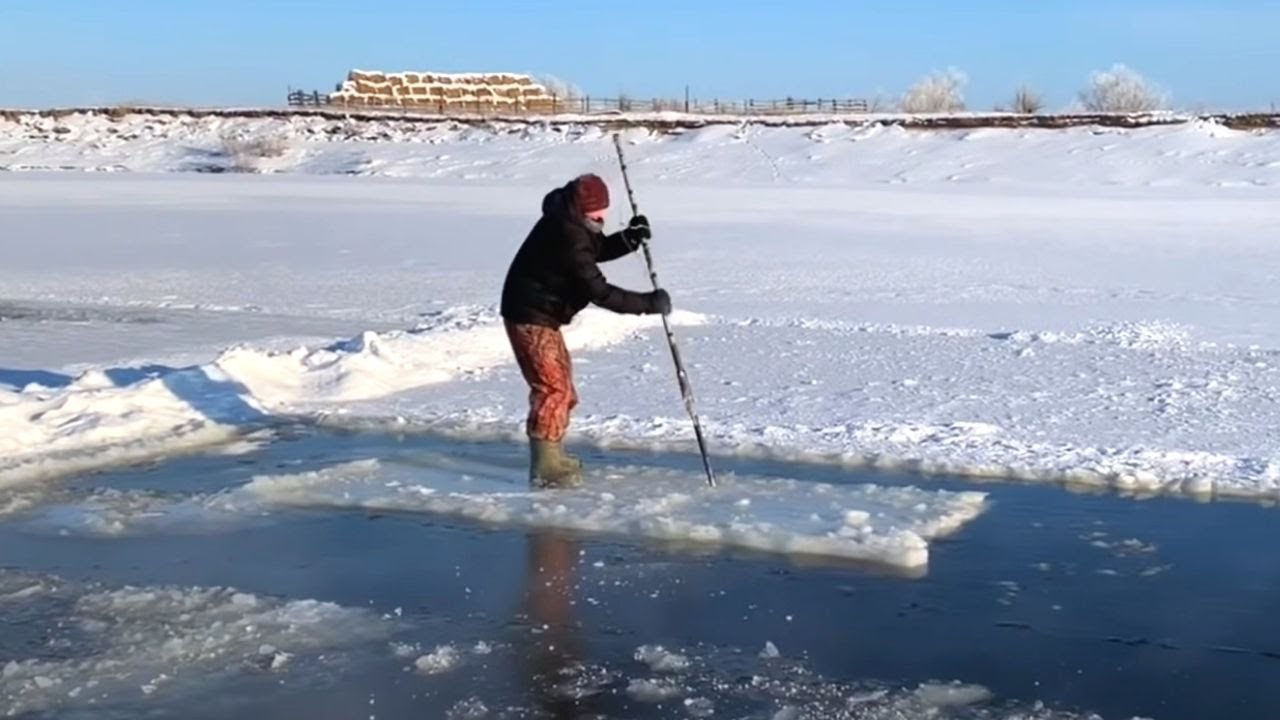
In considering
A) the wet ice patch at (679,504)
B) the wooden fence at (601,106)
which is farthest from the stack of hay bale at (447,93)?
the wet ice patch at (679,504)

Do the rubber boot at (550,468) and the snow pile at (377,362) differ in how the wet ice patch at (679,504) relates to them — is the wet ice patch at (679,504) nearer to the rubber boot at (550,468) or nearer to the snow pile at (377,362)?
the rubber boot at (550,468)

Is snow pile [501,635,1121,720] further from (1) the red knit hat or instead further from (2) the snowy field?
(1) the red knit hat

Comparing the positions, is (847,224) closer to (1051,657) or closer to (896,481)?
(896,481)

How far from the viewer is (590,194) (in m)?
8.90

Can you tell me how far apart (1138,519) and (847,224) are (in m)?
22.2

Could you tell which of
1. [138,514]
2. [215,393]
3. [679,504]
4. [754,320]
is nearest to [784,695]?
[679,504]

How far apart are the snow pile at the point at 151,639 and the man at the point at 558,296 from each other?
2361 millimetres

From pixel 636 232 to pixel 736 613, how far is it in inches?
110

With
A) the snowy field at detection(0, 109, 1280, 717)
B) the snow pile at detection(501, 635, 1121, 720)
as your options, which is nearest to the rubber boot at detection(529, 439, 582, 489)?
the snowy field at detection(0, 109, 1280, 717)

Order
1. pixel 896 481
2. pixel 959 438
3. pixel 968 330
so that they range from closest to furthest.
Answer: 1. pixel 896 481
2. pixel 959 438
3. pixel 968 330

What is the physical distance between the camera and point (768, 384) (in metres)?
12.6

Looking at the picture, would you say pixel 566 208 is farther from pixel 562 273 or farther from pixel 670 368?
pixel 670 368

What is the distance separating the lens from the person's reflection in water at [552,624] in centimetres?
598

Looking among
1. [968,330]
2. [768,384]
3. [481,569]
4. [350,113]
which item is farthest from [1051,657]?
[350,113]
